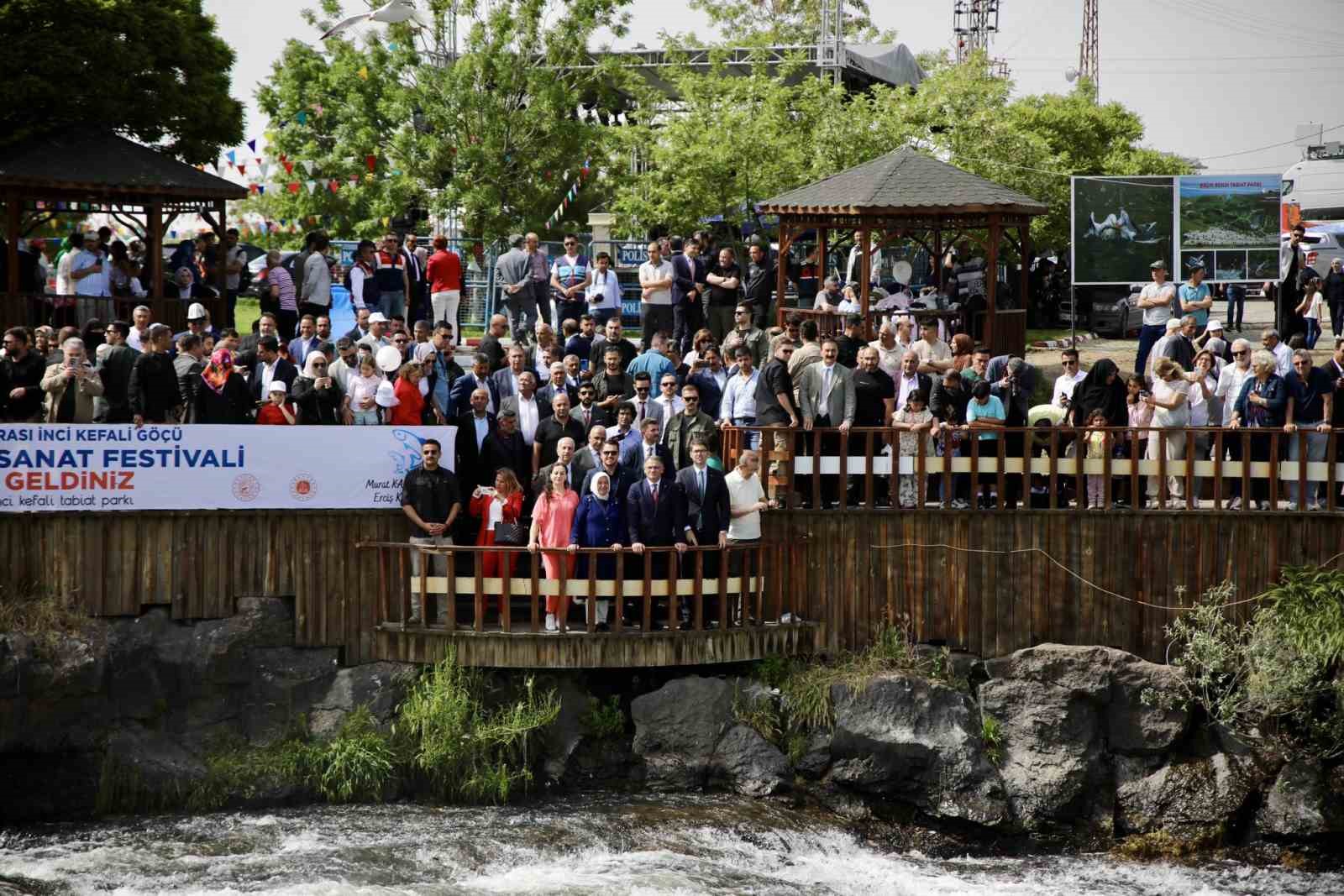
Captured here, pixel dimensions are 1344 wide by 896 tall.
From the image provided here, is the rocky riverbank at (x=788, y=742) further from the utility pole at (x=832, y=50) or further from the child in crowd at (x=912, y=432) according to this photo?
the utility pole at (x=832, y=50)

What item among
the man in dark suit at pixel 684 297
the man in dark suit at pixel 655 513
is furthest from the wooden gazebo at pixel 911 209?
the man in dark suit at pixel 655 513

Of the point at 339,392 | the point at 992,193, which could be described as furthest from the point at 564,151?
the point at 339,392

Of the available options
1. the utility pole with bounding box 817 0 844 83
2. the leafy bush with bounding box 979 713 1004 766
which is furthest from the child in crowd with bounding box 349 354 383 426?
the utility pole with bounding box 817 0 844 83

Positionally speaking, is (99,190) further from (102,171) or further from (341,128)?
(341,128)

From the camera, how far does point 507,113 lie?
3650cm

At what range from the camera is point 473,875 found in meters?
15.1

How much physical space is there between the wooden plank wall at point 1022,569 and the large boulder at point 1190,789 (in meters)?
1.13

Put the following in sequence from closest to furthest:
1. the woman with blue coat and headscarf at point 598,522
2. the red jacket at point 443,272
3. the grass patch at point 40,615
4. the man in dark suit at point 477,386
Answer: the grass patch at point 40,615 < the woman with blue coat and headscarf at point 598,522 < the man in dark suit at point 477,386 < the red jacket at point 443,272

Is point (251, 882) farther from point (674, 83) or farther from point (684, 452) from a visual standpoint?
point (674, 83)

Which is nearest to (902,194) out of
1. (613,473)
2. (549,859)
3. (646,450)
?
(646,450)

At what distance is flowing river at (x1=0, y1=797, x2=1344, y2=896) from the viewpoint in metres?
14.8

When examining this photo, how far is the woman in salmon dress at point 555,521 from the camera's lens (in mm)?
16641

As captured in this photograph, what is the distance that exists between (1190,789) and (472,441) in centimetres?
782

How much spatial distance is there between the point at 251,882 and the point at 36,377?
18.6 feet
